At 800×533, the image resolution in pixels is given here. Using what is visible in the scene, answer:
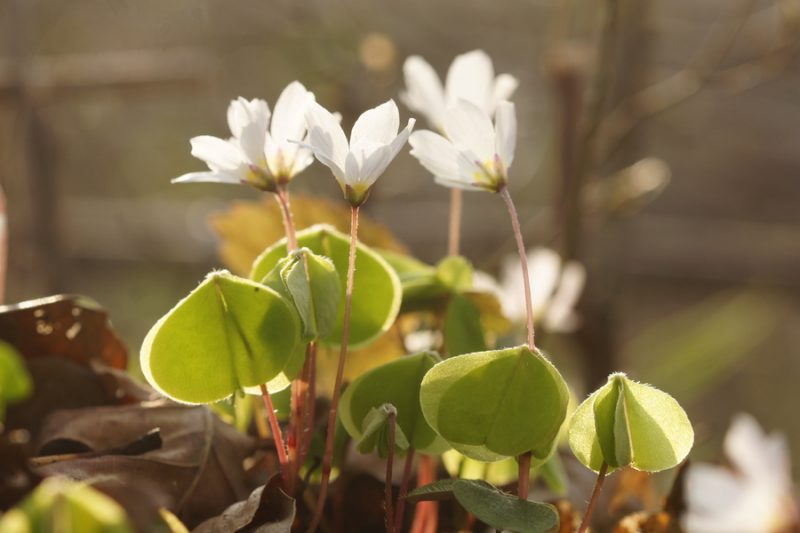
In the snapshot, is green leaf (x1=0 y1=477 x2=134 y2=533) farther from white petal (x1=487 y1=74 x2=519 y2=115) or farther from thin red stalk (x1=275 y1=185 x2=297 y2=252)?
white petal (x1=487 y1=74 x2=519 y2=115)

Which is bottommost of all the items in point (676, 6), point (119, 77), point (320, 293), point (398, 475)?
point (398, 475)

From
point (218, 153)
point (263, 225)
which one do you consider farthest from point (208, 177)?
point (263, 225)

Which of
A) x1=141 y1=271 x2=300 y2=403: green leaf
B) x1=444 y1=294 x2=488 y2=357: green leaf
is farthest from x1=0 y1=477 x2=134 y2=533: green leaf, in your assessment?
x1=444 y1=294 x2=488 y2=357: green leaf

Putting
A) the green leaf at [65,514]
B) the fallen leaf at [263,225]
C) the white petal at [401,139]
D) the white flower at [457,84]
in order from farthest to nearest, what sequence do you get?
the fallen leaf at [263,225]
the white flower at [457,84]
the white petal at [401,139]
the green leaf at [65,514]

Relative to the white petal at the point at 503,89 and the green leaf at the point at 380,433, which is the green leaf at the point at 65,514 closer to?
the green leaf at the point at 380,433

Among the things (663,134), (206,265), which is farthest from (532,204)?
(206,265)

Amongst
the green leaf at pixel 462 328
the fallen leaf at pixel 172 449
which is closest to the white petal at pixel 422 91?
the green leaf at pixel 462 328

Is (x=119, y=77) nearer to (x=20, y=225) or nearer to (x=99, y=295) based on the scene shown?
(x=20, y=225)
